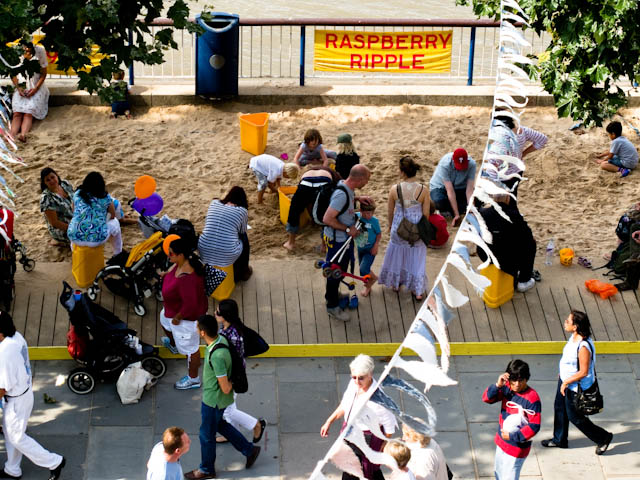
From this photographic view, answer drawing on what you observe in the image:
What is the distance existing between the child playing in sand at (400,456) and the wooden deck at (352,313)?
3331mm

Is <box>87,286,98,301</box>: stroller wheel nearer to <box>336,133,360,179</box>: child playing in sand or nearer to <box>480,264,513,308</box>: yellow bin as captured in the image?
<box>336,133,360,179</box>: child playing in sand

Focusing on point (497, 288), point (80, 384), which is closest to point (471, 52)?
point (497, 288)

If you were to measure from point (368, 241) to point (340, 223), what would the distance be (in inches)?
15.6

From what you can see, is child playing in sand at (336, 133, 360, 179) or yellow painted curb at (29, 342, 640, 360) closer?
yellow painted curb at (29, 342, 640, 360)

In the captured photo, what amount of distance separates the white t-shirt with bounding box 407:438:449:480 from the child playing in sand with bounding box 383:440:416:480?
237 millimetres

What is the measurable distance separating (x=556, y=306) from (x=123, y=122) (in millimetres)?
6982

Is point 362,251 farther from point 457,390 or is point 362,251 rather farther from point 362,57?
point 362,57

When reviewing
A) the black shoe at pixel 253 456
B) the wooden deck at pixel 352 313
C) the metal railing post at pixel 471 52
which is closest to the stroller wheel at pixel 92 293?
the wooden deck at pixel 352 313

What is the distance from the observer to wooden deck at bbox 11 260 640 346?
9875mm

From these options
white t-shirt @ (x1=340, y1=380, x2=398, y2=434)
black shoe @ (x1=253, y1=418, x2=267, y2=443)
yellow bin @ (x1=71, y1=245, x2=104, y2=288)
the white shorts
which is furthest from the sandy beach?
white t-shirt @ (x1=340, y1=380, x2=398, y2=434)

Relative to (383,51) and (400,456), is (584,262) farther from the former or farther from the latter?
(383,51)

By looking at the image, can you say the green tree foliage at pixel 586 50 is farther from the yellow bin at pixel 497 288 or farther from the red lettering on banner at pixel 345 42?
the red lettering on banner at pixel 345 42

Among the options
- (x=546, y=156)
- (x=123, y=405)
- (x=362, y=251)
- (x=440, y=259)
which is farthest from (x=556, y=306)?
(x=123, y=405)

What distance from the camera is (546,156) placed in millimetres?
13445
